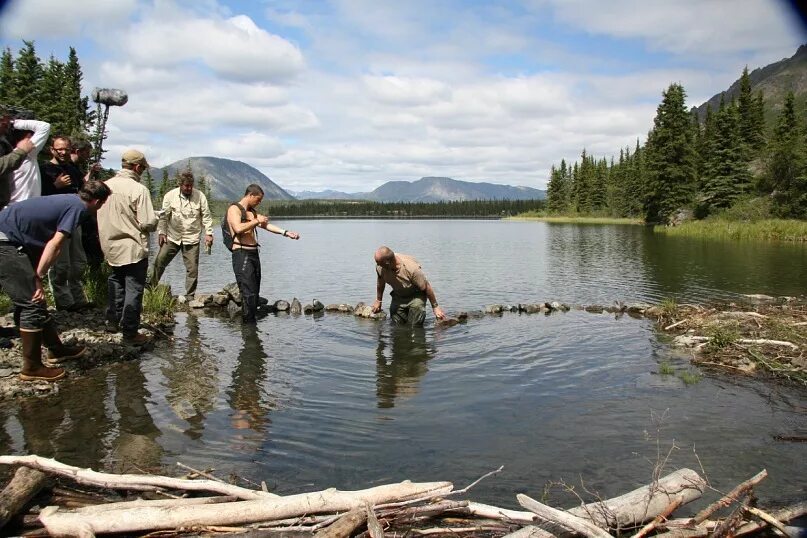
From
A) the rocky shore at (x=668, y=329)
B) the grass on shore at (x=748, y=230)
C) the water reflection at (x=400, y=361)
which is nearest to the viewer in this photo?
the water reflection at (x=400, y=361)

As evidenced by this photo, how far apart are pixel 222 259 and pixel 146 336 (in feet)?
72.0

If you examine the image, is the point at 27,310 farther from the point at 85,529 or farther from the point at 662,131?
the point at 662,131

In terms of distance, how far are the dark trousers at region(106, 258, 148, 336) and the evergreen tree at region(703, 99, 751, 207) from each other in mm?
60229

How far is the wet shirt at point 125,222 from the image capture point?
8609 mm

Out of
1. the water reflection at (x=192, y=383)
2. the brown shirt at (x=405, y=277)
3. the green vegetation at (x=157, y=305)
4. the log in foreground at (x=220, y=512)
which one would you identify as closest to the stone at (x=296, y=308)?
the green vegetation at (x=157, y=305)

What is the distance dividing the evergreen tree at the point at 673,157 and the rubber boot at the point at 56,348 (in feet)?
219

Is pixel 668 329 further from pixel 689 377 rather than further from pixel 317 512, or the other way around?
pixel 317 512

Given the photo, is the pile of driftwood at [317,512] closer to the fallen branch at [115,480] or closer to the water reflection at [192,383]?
the fallen branch at [115,480]

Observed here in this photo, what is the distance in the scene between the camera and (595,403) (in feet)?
24.4

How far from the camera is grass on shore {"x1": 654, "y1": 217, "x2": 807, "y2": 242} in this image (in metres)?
40.5

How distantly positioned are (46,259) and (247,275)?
15.1 ft

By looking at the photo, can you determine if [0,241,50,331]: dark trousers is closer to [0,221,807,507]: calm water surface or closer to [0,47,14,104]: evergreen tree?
[0,221,807,507]: calm water surface

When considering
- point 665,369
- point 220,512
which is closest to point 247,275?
point 220,512

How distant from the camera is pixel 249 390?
25.2 ft
